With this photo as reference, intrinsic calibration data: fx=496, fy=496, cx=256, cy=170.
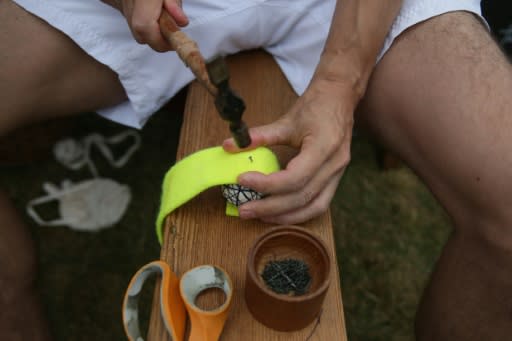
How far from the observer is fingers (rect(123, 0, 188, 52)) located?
2.72 ft

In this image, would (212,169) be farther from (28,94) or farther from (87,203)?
(87,203)

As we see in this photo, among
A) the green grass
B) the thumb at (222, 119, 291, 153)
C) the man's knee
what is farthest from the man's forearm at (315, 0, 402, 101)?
the green grass

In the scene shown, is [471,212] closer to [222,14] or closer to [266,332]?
[266,332]

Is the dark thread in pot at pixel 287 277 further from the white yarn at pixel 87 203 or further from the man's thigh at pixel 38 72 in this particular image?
the white yarn at pixel 87 203

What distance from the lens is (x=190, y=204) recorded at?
0.86 meters

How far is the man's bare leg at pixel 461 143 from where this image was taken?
0.79 m

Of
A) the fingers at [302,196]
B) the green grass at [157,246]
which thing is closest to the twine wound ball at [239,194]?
the fingers at [302,196]

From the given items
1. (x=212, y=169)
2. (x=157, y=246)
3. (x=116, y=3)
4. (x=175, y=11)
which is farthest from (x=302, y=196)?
(x=157, y=246)

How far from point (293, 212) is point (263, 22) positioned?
416 mm

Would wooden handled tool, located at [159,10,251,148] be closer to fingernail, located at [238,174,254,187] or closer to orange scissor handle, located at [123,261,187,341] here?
fingernail, located at [238,174,254,187]

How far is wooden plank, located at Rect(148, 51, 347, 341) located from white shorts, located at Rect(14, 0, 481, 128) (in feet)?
0.17

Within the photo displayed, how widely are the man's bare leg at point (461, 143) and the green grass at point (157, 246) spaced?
563 mm

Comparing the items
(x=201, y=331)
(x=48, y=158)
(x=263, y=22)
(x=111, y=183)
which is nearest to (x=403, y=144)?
(x=263, y=22)

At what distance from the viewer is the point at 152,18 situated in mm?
829
